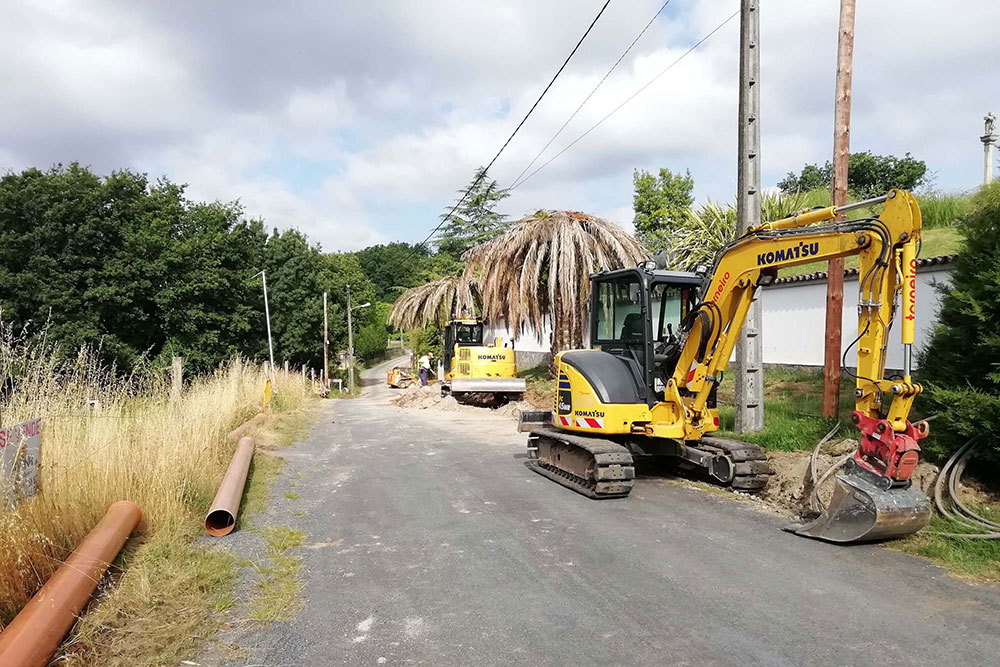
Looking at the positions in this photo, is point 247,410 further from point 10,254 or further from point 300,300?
point 300,300

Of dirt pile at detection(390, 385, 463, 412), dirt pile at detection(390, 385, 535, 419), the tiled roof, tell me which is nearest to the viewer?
the tiled roof

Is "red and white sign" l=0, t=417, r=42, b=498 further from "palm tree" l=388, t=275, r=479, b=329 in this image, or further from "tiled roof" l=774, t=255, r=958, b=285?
"palm tree" l=388, t=275, r=479, b=329

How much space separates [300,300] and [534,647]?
4364 centimetres

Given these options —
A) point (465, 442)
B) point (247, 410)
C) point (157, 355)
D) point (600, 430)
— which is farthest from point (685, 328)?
point (157, 355)

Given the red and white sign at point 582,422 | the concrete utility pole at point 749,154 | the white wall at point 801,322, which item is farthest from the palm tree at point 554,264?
→ the red and white sign at point 582,422

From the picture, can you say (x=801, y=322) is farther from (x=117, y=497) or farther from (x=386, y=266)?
(x=386, y=266)

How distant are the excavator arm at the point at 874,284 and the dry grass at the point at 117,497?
18.0ft

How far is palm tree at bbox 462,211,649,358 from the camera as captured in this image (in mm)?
19859

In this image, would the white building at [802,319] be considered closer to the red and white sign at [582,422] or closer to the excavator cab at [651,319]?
the excavator cab at [651,319]

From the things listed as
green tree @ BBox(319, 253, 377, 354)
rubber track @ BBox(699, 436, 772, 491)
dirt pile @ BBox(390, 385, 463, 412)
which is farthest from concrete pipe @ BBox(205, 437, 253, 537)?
green tree @ BBox(319, 253, 377, 354)

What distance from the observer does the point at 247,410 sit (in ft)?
52.5

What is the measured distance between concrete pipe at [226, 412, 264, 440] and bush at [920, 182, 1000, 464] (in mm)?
10029

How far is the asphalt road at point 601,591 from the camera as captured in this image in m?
4.22

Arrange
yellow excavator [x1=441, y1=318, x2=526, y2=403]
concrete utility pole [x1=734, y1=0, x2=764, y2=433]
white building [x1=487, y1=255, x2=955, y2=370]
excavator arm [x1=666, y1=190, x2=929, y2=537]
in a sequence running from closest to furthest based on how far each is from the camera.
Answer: excavator arm [x1=666, y1=190, x2=929, y2=537]
concrete utility pole [x1=734, y1=0, x2=764, y2=433]
white building [x1=487, y1=255, x2=955, y2=370]
yellow excavator [x1=441, y1=318, x2=526, y2=403]
